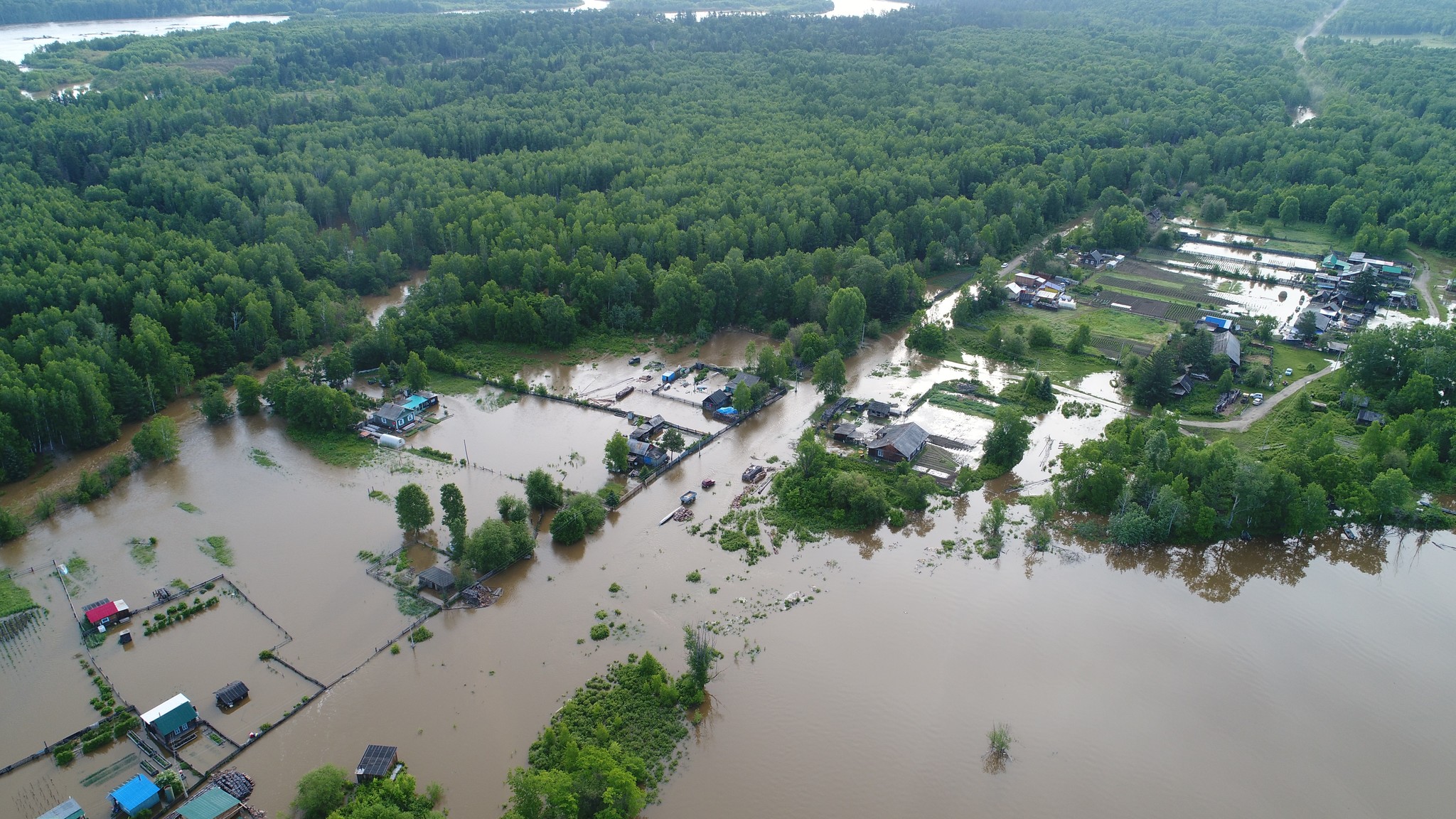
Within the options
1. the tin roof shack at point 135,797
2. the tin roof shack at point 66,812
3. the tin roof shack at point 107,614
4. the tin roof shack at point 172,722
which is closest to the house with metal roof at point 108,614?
the tin roof shack at point 107,614

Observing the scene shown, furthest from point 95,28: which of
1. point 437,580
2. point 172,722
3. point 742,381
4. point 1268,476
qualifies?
point 1268,476

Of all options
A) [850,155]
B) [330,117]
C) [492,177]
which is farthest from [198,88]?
[850,155]

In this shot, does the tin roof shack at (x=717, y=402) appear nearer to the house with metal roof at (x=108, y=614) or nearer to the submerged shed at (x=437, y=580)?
the submerged shed at (x=437, y=580)

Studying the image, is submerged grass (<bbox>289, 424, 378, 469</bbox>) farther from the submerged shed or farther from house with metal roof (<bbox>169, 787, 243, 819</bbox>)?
house with metal roof (<bbox>169, 787, 243, 819</bbox>)

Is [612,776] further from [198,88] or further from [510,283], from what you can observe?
[198,88]

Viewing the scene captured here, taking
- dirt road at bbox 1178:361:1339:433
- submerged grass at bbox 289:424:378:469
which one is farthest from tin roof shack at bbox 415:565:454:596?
dirt road at bbox 1178:361:1339:433
